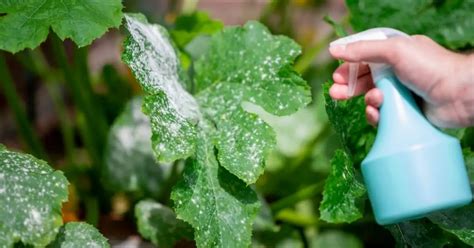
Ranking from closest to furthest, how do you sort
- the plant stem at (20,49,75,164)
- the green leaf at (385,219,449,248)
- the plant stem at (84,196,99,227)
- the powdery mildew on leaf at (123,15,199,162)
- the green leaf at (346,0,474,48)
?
the powdery mildew on leaf at (123,15,199,162) → the green leaf at (385,219,449,248) → the green leaf at (346,0,474,48) → the plant stem at (84,196,99,227) → the plant stem at (20,49,75,164)

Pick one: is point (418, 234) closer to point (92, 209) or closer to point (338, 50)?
point (338, 50)

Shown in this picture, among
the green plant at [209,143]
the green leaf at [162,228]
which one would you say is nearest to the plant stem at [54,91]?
the green plant at [209,143]

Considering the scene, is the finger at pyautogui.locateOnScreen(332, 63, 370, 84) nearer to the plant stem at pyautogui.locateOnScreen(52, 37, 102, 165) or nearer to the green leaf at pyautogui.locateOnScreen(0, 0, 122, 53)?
the green leaf at pyautogui.locateOnScreen(0, 0, 122, 53)

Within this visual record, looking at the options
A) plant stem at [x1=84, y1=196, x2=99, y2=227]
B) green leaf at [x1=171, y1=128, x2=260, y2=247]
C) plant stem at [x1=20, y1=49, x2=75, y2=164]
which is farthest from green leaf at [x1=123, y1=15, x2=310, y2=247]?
plant stem at [x1=20, y1=49, x2=75, y2=164]

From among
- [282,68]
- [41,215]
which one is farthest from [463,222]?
[41,215]

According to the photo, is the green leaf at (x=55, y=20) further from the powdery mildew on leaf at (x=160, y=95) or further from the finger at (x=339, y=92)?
the finger at (x=339, y=92)

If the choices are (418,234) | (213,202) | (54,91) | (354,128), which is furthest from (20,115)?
(418,234)
